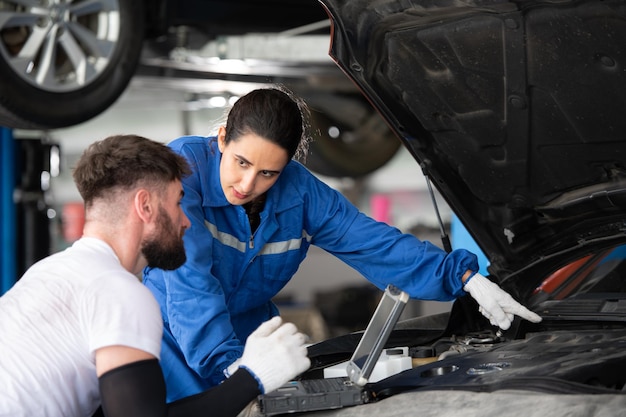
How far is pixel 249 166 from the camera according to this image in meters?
2.17

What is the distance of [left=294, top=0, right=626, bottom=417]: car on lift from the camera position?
1.89 metres

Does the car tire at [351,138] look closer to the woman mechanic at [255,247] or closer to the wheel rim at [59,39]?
the wheel rim at [59,39]

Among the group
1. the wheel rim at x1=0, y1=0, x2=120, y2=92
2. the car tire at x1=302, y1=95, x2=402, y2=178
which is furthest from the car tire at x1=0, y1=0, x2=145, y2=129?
the car tire at x1=302, y1=95, x2=402, y2=178

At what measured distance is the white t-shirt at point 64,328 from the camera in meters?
1.62

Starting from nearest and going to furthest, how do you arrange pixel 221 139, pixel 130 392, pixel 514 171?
pixel 130 392 < pixel 221 139 < pixel 514 171

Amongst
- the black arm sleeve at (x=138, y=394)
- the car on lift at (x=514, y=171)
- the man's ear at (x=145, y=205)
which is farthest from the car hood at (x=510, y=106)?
the black arm sleeve at (x=138, y=394)

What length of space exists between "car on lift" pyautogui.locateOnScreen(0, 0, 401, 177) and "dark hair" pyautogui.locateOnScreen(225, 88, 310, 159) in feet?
2.31

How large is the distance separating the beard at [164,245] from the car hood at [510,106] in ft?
2.37

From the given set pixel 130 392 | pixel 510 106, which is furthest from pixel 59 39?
pixel 130 392

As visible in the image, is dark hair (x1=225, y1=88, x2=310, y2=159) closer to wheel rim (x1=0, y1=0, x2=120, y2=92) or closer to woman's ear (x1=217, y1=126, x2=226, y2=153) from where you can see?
woman's ear (x1=217, y1=126, x2=226, y2=153)

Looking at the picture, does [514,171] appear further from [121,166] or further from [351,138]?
[351,138]

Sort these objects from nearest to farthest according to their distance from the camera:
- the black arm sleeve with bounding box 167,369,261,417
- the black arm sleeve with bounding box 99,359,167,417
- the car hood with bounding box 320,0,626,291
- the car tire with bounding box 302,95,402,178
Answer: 1. the black arm sleeve with bounding box 99,359,167,417
2. the black arm sleeve with bounding box 167,369,261,417
3. the car hood with bounding box 320,0,626,291
4. the car tire with bounding box 302,95,402,178

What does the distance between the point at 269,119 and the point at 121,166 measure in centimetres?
52

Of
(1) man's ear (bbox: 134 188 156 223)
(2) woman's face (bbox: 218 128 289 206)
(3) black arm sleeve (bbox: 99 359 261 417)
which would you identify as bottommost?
(3) black arm sleeve (bbox: 99 359 261 417)
